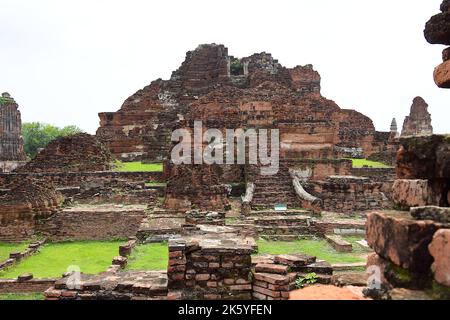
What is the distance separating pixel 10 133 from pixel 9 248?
2761cm

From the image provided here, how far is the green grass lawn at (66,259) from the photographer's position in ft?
35.2

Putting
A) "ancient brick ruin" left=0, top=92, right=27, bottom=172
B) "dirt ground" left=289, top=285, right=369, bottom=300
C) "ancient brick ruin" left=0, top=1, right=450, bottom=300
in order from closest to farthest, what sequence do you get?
"ancient brick ruin" left=0, top=1, right=450, bottom=300 < "dirt ground" left=289, top=285, right=369, bottom=300 < "ancient brick ruin" left=0, top=92, right=27, bottom=172

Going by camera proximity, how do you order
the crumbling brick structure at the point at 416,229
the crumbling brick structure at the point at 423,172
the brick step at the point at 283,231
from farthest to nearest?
the brick step at the point at 283,231
the crumbling brick structure at the point at 423,172
the crumbling brick structure at the point at 416,229

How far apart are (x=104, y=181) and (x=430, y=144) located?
18.2 metres

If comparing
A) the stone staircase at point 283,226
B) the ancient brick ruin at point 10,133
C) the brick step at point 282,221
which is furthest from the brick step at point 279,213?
the ancient brick ruin at point 10,133

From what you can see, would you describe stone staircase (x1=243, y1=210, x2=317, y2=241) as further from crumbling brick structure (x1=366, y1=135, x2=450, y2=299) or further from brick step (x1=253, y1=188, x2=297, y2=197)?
crumbling brick structure (x1=366, y1=135, x2=450, y2=299)

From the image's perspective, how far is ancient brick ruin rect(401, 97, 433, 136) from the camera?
1529 inches

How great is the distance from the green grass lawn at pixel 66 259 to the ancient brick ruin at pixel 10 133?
27144 millimetres

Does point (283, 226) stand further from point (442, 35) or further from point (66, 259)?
point (442, 35)

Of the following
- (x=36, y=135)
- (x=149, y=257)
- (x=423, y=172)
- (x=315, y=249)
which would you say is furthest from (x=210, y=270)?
(x=36, y=135)

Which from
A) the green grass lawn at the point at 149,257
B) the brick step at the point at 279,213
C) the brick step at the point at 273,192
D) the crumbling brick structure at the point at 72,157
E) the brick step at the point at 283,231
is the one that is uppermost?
the crumbling brick structure at the point at 72,157

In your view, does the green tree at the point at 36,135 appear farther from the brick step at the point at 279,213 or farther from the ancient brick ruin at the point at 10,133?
the brick step at the point at 279,213

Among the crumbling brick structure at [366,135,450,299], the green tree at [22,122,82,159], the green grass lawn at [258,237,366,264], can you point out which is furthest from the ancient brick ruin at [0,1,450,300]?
the green tree at [22,122,82,159]

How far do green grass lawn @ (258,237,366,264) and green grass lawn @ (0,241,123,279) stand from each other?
3.83m
